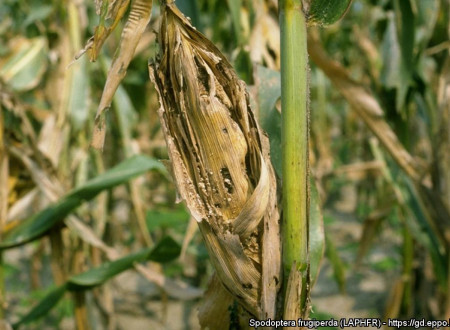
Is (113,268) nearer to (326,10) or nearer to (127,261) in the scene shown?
(127,261)

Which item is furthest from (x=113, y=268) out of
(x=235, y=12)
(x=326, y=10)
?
(x=326, y=10)

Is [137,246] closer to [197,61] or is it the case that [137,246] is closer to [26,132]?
[26,132]

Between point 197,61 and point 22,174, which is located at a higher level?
point 197,61

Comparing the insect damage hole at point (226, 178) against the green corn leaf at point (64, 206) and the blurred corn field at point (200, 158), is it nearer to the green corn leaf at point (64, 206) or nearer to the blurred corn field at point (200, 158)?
the blurred corn field at point (200, 158)

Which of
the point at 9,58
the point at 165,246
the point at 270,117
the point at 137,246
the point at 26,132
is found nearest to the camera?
the point at 270,117

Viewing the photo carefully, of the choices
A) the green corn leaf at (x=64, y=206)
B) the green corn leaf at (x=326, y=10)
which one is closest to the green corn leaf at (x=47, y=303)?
the green corn leaf at (x=64, y=206)

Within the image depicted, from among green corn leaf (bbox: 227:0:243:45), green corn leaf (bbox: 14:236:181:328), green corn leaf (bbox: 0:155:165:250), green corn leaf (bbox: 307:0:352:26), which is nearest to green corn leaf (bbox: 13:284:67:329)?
green corn leaf (bbox: 14:236:181:328)

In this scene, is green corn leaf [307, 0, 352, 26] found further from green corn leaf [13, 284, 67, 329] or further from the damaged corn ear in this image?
green corn leaf [13, 284, 67, 329]

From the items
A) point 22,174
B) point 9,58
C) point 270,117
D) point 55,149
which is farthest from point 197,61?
point 9,58
